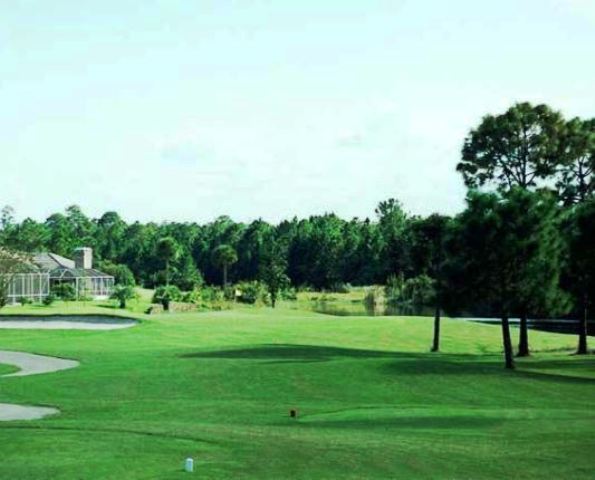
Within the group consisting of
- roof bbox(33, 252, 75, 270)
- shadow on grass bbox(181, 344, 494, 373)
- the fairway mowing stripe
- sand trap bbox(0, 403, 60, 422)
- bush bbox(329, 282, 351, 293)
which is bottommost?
shadow on grass bbox(181, 344, 494, 373)

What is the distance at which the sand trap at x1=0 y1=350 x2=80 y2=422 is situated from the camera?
1007 inches

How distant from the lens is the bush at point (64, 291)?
350ft

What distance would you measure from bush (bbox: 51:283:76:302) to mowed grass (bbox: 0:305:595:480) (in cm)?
4936

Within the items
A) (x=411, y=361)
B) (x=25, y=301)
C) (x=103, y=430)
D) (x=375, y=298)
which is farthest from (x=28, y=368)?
(x=375, y=298)

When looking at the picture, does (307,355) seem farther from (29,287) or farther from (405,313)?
(405,313)

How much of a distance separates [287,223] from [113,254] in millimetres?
37769

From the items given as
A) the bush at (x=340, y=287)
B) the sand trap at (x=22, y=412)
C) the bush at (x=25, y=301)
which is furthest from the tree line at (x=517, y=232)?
the bush at (x=340, y=287)

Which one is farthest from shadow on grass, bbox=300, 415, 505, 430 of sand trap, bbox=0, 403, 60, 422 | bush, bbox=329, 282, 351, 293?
bush, bbox=329, 282, 351, 293

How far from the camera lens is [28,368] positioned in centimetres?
4050

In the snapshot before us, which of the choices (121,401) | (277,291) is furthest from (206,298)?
(121,401)

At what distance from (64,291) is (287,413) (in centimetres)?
8651

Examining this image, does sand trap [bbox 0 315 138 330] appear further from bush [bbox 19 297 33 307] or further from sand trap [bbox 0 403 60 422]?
sand trap [bbox 0 403 60 422]

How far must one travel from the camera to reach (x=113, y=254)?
574 feet

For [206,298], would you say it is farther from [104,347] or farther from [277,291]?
[104,347]
